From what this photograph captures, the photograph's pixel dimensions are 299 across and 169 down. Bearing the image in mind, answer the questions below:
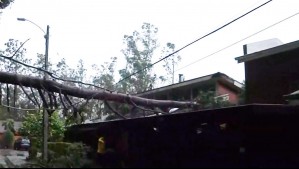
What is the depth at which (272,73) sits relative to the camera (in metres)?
19.6

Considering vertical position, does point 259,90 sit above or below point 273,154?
above

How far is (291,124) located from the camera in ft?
26.7

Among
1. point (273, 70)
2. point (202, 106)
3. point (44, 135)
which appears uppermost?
point (273, 70)

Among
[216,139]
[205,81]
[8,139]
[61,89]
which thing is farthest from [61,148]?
[8,139]

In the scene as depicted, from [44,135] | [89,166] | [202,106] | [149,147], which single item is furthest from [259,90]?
Answer: [89,166]

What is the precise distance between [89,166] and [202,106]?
1690cm

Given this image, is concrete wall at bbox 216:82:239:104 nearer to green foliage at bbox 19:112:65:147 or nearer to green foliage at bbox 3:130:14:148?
green foliage at bbox 19:112:65:147

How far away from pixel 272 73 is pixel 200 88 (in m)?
8.94

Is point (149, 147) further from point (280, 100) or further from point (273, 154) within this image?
point (280, 100)

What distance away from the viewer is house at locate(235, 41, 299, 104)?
720 inches

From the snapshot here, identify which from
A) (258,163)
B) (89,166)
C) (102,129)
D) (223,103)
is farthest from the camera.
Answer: (223,103)

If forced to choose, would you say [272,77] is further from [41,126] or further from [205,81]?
[41,126]

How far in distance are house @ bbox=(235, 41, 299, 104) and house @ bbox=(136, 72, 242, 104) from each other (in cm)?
558

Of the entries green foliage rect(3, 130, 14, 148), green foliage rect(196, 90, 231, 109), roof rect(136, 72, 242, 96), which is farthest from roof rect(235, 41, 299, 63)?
green foliage rect(3, 130, 14, 148)
